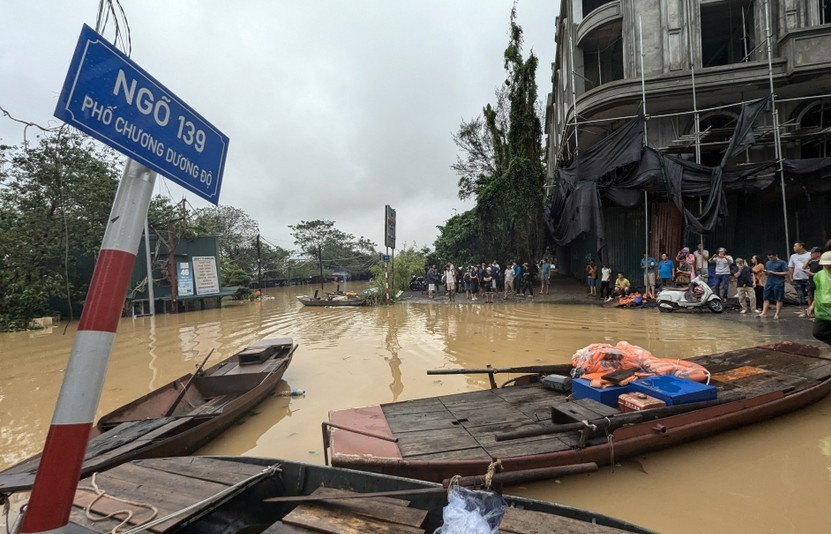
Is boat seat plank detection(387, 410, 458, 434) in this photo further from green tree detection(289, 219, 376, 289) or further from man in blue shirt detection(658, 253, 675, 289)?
green tree detection(289, 219, 376, 289)

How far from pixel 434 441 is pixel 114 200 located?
3451 millimetres

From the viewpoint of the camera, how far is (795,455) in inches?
172

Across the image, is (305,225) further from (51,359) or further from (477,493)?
(477,493)

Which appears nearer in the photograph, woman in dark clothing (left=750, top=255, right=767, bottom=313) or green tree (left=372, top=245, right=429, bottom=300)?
woman in dark clothing (left=750, top=255, right=767, bottom=313)

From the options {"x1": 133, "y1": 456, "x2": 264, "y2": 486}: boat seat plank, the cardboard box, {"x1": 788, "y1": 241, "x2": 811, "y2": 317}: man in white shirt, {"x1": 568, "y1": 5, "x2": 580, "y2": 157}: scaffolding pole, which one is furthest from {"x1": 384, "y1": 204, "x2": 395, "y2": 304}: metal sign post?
{"x1": 133, "y1": 456, "x2": 264, "y2": 486}: boat seat plank

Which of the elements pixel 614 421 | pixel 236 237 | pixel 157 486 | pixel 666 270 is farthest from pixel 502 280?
pixel 236 237

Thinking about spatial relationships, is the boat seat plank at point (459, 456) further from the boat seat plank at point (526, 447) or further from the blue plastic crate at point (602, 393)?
the blue plastic crate at point (602, 393)

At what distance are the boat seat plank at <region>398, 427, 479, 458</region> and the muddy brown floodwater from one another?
685mm

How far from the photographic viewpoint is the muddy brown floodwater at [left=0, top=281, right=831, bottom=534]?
12.4 feet

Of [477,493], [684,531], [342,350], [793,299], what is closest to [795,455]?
[684,531]

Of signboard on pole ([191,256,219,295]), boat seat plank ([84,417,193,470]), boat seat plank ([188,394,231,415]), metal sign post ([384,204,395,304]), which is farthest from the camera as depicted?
signboard on pole ([191,256,219,295])

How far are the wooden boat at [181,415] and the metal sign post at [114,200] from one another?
2640 millimetres

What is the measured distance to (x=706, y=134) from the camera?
14680mm

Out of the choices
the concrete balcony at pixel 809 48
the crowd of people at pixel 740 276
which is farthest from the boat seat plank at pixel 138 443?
the concrete balcony at pixel 809 48
